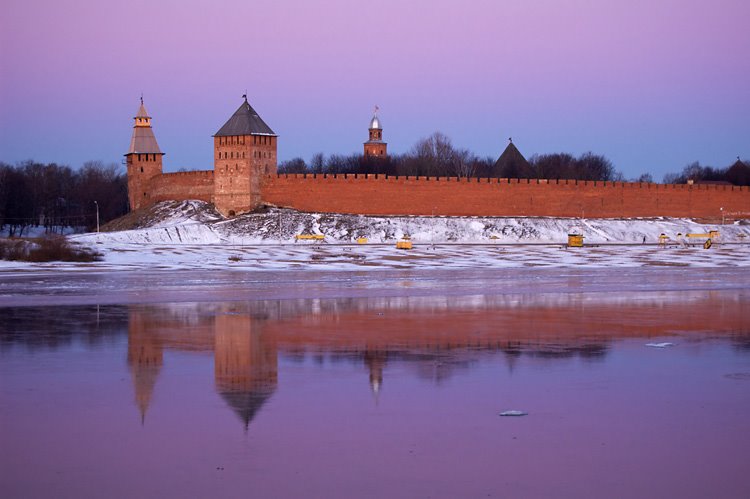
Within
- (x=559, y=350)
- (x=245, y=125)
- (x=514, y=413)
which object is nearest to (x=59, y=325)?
(x=559, y=350)

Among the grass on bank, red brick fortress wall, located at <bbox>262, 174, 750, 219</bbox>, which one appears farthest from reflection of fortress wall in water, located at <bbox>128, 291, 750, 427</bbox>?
red brick fortress wall, located at <bbox>262, 174, 750, 219</bbox>

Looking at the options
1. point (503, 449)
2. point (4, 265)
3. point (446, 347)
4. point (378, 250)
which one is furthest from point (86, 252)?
point (503, 449)

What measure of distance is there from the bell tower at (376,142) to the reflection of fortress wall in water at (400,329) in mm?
50419

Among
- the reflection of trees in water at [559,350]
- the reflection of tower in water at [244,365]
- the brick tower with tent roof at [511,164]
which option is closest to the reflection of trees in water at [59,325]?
the reflection of tower in water at [244,365]

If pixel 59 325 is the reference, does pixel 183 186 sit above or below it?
above

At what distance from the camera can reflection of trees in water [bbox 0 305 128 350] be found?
10.6 m

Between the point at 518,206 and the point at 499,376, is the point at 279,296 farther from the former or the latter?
the point at 518,206

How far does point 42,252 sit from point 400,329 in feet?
51.8

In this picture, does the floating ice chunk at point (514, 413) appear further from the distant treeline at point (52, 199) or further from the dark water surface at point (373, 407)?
the distant treeline at point (52, 199)

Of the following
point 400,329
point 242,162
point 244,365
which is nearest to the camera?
point 244,365

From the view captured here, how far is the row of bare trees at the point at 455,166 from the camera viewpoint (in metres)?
60.8

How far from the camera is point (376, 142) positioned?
66250 millimetres

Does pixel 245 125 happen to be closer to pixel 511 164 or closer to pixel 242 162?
pixel 242 162

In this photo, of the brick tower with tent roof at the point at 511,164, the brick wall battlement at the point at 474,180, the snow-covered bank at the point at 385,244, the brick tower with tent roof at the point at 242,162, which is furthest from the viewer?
the brick tower with tent roof at the point at 511,164
